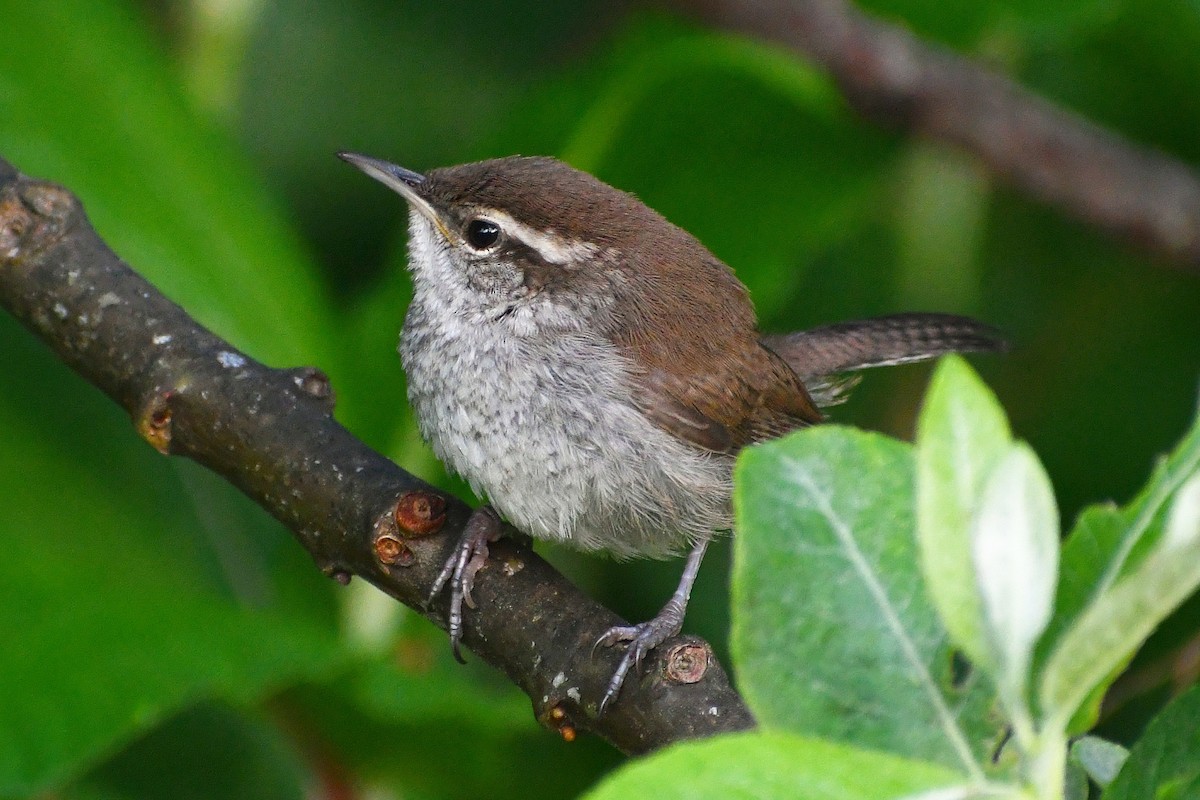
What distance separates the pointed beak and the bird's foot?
1159mm

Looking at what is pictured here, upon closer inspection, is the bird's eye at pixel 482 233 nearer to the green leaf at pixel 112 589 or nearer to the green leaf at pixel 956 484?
the green leaf at pixel 112 589

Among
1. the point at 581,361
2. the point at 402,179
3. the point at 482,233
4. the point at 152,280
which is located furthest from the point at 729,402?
the point at 152,280

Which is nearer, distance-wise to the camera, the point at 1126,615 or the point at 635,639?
the point at 1126,615

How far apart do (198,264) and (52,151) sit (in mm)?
516

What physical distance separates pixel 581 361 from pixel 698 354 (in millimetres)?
305

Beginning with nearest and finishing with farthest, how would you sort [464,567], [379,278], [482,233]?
[464,567]
[482,233]
[379,278]

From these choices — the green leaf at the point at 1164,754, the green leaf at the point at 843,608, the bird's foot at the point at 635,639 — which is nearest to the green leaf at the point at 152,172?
the bird's foot at the point at 635,639

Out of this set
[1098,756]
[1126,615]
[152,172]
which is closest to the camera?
[1126,615]

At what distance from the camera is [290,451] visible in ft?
7.14

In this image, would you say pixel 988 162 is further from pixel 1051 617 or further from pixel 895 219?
pixel 1051 617

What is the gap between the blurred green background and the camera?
3227mm

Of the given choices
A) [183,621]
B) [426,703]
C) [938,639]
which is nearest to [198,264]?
[183,621]

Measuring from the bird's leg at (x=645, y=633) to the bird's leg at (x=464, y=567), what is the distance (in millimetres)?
244

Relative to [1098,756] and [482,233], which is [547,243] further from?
[1098,756]
